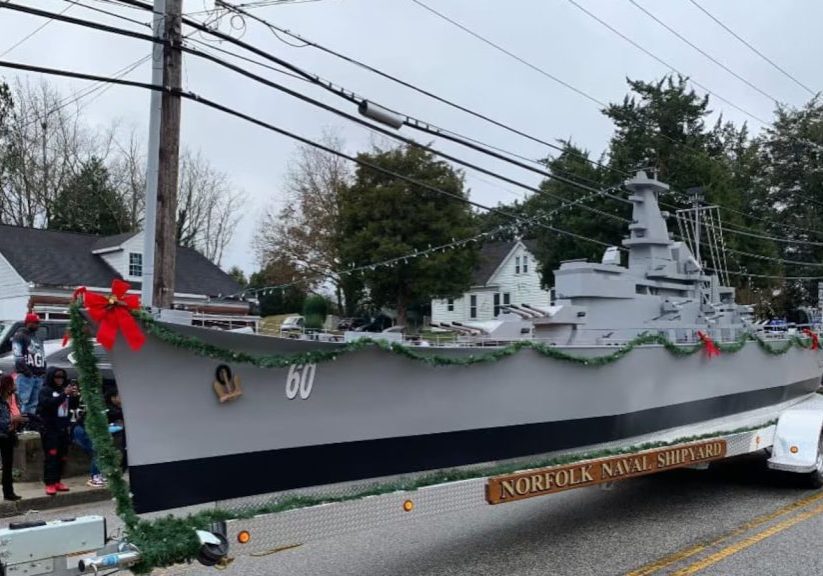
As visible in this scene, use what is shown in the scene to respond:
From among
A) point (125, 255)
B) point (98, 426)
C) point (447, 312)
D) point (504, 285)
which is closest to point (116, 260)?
point (125, 255)

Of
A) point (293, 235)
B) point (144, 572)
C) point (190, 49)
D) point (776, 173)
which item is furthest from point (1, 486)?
Result: point (776, 173)

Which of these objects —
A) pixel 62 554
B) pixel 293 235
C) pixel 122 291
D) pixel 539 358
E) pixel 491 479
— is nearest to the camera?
pixel 62 554

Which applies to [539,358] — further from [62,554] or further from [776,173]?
[776,173]

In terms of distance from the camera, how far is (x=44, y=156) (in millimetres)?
38188

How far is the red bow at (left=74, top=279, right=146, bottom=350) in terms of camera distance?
4.12 m

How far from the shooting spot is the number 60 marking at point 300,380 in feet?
17.0

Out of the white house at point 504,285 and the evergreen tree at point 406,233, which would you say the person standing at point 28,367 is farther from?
the white house at point 504,285

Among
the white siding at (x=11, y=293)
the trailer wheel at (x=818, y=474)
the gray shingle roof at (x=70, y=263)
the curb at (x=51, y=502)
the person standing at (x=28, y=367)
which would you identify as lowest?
the curb at (x=51, y=502)

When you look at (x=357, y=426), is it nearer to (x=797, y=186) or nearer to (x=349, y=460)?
(x=349, y=460)

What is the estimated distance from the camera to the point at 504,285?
44.4 m

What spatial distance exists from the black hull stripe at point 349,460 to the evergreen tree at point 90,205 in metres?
36.8

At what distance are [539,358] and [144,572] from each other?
3.94 metres

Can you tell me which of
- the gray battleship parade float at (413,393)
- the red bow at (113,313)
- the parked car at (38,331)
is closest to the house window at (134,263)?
the parked car at (38,331)

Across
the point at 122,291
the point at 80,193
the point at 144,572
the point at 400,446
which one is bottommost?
the point at 144,572
